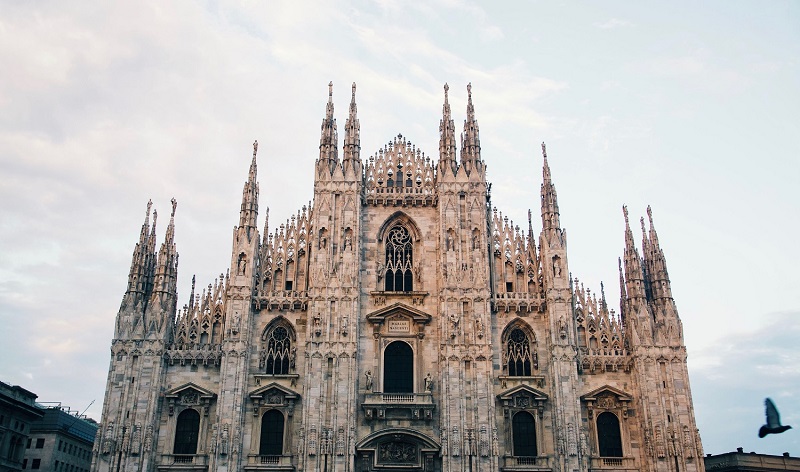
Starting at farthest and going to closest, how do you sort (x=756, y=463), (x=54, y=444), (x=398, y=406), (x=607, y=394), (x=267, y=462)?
(x=54, y=444)
(x=756, y=463)
(x=607, y=394)
(x=398, y=406)
(x=267, y=462)

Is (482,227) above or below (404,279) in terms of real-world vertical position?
above

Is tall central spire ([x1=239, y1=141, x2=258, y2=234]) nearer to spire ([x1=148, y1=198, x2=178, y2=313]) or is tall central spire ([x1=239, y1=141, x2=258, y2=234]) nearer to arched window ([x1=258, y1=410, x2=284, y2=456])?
spire ([x1=148, y1=198, x2=178, y2=313])

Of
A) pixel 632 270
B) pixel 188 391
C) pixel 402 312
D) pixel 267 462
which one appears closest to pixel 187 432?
pixel 188 391

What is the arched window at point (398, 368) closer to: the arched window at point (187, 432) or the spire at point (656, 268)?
the arched window at point (187, 432)

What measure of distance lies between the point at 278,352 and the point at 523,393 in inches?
536

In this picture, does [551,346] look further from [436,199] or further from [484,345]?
[436,199]

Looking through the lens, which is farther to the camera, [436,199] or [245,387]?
[436,199]

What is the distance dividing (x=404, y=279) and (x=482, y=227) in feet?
17.7

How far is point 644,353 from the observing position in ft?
129

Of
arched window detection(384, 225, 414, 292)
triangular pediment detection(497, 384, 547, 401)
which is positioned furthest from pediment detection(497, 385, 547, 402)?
arched window detection(384, 225, 414, 292)

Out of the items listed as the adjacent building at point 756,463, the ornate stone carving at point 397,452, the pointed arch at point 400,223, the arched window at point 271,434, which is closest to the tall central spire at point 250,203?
the pointed arch at point 400,223

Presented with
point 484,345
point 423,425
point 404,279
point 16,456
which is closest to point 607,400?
point 484,345

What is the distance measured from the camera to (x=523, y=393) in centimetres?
3909

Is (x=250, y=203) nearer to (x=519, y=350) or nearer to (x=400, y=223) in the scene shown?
(x=400, y=223)
